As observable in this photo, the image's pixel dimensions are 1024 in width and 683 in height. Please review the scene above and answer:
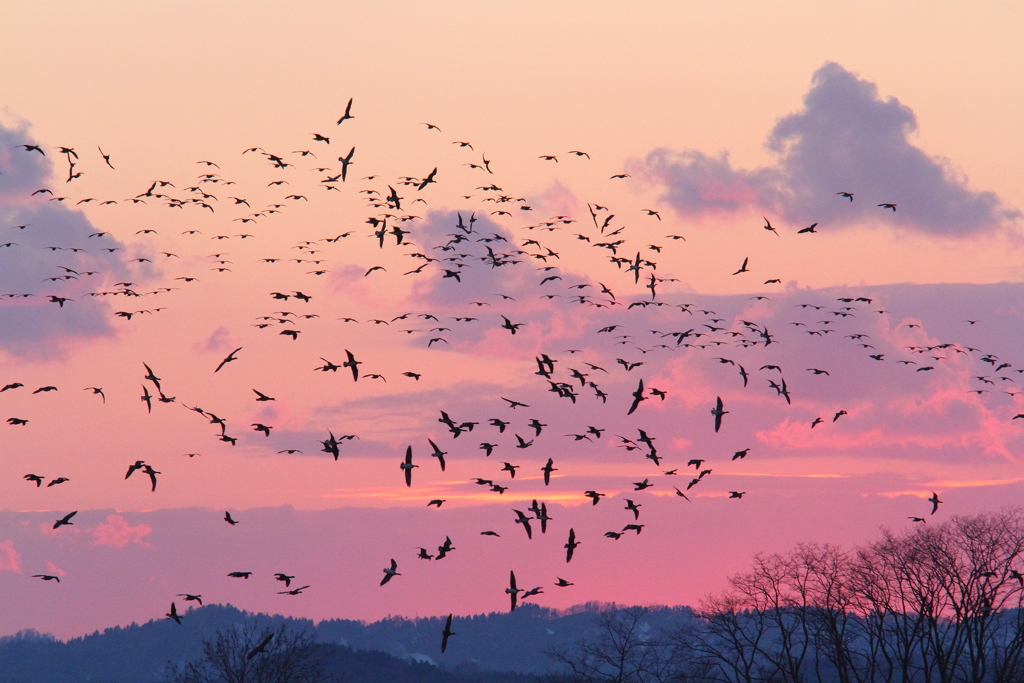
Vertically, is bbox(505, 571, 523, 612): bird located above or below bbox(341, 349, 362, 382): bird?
below

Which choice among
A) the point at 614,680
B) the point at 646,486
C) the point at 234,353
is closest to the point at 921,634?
the point at 614,680

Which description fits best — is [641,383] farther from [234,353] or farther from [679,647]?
[679,647]

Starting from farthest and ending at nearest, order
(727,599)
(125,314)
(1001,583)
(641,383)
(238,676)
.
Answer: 1. (727,599)
2. (238,676)
3. (1001,583)
4. (125,314)
5. (641,383)

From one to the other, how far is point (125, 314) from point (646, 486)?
2598 centimetres

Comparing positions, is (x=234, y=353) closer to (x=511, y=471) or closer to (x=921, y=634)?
(x=511, y=471)

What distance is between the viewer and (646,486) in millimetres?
46375

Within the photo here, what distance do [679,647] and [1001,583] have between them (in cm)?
1907

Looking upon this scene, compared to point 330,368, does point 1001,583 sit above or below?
below

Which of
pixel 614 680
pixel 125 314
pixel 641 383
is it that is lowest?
pixel 614 680

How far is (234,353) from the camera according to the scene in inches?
1617

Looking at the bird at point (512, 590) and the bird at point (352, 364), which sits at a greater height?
the bird at point (352, 364)

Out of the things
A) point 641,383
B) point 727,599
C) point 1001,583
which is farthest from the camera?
point 727,599

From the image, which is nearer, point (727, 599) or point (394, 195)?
point (394, 195)

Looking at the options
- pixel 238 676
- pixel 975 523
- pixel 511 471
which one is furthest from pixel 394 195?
pixel 975 523
